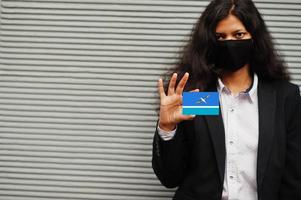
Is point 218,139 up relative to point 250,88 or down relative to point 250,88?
down

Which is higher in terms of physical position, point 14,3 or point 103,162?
point 14,3

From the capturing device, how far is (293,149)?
6.54 feet

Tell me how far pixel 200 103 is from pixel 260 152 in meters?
0.45

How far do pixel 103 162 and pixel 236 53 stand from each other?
1.41m

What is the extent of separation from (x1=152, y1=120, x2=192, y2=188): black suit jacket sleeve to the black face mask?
1.42ft

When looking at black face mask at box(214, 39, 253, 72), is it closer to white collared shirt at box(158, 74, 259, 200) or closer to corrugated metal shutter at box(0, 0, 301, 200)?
white collared shirt at box(158, 74, 259, 200)

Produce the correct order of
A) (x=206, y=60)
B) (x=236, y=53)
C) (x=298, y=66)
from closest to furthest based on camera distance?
(x=236, y=53) → (x=206, y=60) → (x=298, y=66)

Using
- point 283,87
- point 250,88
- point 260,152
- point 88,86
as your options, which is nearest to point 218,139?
point 260,152

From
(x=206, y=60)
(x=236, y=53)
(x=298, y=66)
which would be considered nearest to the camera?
(x=236, y=53)

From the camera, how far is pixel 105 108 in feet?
9.05

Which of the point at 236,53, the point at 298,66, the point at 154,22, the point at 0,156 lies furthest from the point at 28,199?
the point at 298,66

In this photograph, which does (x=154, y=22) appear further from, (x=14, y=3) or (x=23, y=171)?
(x=23, y=171)

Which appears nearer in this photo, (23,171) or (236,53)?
(236,53)

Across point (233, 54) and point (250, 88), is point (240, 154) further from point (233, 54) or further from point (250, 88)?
point (233, 54)
